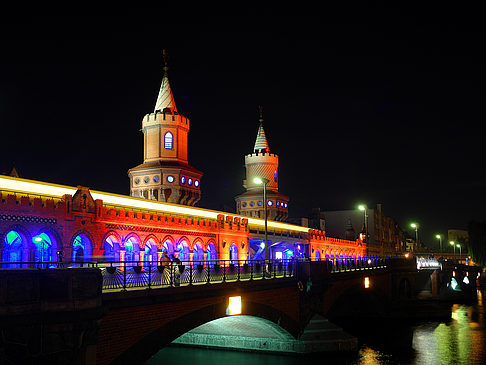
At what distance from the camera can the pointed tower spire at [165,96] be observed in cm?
5997

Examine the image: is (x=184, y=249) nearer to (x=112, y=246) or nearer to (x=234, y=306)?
(x=112, y=246)

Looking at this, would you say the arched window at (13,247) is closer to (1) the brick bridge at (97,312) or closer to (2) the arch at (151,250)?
(2) the arch at (151,250)

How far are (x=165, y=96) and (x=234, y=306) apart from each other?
3750 cm

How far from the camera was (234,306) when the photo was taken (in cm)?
2694

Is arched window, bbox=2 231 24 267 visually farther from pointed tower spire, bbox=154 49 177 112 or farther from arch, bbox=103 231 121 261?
pointed tower spire, bbox=154 49 177 112

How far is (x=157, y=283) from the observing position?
23.2 meters

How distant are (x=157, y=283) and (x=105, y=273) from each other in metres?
3.30

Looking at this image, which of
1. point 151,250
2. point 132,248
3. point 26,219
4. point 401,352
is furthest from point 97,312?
point 401,352

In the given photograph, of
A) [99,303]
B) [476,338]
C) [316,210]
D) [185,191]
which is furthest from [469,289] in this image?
[99,303]

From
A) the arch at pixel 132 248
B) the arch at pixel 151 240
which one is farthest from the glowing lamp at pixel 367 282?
the arch at pixel 132 248

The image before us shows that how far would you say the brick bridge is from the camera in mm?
14977

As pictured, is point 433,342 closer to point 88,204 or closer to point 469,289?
point 88,204

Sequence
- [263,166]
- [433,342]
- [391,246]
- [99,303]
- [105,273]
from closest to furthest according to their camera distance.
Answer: [99,303]
[105,273]
[433,342]
[263,166]
[391,246]

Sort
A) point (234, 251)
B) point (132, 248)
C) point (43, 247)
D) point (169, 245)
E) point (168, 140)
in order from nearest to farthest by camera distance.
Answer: point (43, 247), point (132, 248), point (169, 245), point (234, 251), point (168, 140)
